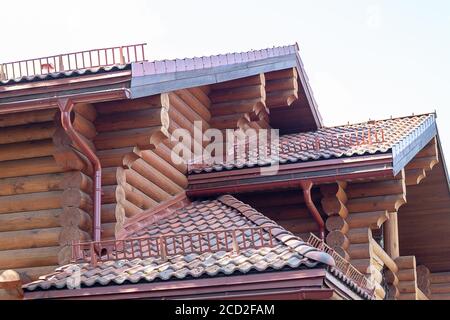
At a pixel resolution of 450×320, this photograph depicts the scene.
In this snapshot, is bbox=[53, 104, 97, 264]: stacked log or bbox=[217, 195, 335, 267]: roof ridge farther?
bbox=[53, 104, 97, 264]: stacked log

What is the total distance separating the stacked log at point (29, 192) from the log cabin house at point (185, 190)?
0.02m

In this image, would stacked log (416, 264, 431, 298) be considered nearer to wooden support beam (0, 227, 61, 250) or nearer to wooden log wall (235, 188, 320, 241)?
wooden log wall (235, 188, 320, 241)

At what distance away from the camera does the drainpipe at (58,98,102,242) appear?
12.7 meters

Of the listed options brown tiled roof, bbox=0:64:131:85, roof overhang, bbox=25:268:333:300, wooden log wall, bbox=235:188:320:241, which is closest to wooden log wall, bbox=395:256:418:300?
wooden log wall, bbox=235:188:320:241

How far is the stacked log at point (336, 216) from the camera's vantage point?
15.1 m

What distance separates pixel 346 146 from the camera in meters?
15.4

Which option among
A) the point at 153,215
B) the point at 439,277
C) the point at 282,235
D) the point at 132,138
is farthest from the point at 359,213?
the point at 439,277

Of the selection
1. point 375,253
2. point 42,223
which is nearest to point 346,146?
point 375,253

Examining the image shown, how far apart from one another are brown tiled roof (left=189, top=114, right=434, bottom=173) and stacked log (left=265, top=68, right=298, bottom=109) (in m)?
0.65

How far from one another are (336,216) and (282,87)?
271cm

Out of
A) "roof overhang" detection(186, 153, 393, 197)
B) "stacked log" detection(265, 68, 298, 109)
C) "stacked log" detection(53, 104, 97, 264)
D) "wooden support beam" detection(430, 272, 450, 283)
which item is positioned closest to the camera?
"stacked log" detection(53, 104, 97, 264)

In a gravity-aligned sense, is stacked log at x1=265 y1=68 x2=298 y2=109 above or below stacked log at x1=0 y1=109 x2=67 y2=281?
above

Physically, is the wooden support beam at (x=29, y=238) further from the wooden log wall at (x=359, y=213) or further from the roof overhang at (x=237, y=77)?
the wooden log wall at (x=359, y=213)

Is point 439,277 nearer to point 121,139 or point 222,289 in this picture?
point 121,139
